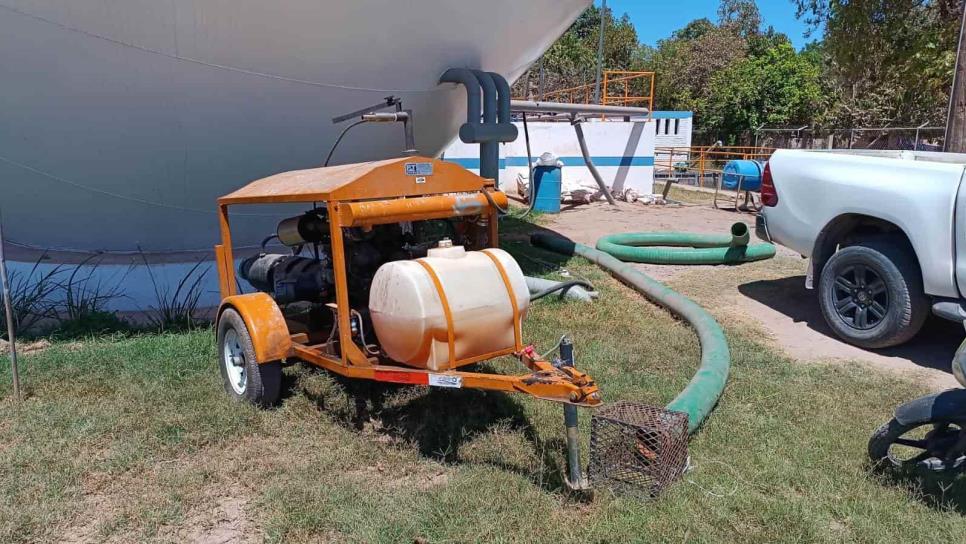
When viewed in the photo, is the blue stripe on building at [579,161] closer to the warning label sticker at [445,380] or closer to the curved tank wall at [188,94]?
the curved tank wall at [188,94]

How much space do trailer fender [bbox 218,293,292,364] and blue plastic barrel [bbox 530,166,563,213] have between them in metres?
10.7

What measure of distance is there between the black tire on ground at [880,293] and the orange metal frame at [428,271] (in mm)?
3253

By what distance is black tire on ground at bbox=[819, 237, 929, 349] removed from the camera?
5.21 metres

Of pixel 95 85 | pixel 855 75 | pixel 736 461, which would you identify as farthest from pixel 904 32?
pixel 95 85

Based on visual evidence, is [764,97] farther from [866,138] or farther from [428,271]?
[428,271]

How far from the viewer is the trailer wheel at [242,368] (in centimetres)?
421

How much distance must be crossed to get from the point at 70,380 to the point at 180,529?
7.46 ft

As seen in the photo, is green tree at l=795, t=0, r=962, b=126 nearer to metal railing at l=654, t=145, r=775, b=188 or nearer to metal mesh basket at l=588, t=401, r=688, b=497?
metal railing at l=654, t=145, r=775, b=188

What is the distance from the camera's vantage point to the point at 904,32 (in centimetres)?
1338

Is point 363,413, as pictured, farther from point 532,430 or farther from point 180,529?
point 180,529

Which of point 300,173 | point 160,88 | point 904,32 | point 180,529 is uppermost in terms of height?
point 904,32

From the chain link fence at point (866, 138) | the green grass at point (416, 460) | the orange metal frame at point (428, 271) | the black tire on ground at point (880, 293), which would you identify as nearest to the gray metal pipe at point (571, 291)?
the green grass at point (416, 460)

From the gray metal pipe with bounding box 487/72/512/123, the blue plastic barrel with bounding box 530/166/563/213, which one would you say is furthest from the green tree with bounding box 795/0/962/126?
the gray metal pipe with bounding box 487/72/512/123

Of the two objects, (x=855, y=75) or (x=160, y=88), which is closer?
(x=160, y=88)
